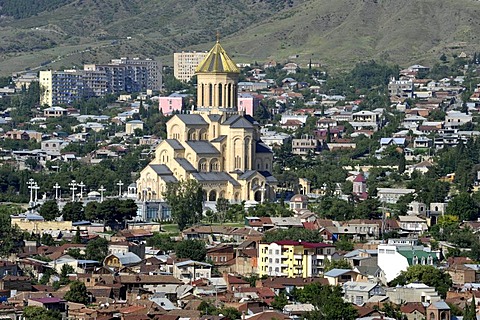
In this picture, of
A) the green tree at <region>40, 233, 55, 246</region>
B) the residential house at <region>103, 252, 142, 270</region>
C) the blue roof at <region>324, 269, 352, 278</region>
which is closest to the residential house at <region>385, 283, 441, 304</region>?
the blue roof at <region>324, 269, 352, 278</region>

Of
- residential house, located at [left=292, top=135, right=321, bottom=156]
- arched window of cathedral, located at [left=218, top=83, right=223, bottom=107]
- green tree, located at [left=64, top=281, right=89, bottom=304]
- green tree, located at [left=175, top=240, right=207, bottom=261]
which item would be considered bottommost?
green tree, located at [left=64, top=281, right=89, bottom=304]

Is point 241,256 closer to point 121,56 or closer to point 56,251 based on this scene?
point 56,251

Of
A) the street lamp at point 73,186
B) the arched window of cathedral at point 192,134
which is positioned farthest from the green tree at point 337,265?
the street lamp at point 73,186

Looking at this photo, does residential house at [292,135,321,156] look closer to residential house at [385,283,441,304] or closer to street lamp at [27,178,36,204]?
street lamp at [27,178,36,204]

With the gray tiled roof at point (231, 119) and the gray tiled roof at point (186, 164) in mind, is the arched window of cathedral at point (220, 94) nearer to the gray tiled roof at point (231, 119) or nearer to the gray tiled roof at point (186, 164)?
the gray tiled roof at point (231, 119)

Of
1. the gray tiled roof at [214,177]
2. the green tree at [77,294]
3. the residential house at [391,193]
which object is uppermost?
the gray tiled roof at [214,177]

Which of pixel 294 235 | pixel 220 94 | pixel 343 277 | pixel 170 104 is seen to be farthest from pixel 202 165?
pixel 170 104
